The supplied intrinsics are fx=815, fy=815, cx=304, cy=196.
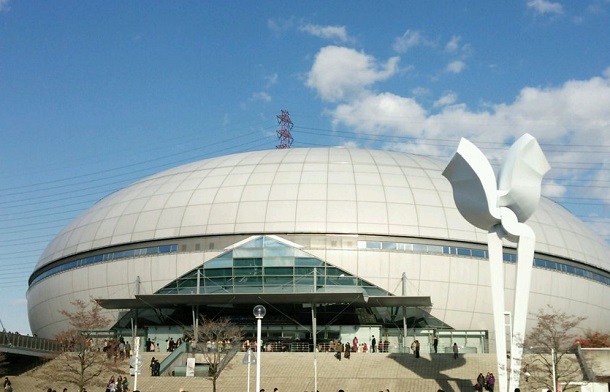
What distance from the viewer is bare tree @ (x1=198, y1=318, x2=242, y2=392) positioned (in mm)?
39094

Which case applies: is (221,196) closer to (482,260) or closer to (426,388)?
(482,260)

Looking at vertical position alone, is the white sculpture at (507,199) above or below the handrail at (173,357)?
above

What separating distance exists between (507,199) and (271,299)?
70.0 feet

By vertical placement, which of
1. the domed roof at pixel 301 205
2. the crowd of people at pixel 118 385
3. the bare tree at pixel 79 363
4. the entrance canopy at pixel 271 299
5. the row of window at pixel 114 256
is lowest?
the crowd of people at pixel 118 385

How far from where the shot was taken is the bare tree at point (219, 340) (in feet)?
128

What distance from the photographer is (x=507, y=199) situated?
100.0ft

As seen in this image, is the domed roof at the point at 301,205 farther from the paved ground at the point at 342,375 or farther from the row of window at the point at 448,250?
the paved ground at the point at 342,375

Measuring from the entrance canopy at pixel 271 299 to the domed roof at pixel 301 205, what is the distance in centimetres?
449

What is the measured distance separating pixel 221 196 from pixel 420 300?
14888 millimetres

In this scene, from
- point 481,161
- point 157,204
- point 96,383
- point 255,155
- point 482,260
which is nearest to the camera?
point 481,161

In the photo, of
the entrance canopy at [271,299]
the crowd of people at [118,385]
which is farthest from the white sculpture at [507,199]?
the entrance canopy at [271,299]

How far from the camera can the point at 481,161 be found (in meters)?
30.5

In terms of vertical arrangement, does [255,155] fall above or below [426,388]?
above

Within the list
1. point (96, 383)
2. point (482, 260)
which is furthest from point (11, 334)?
point (482, 260)
